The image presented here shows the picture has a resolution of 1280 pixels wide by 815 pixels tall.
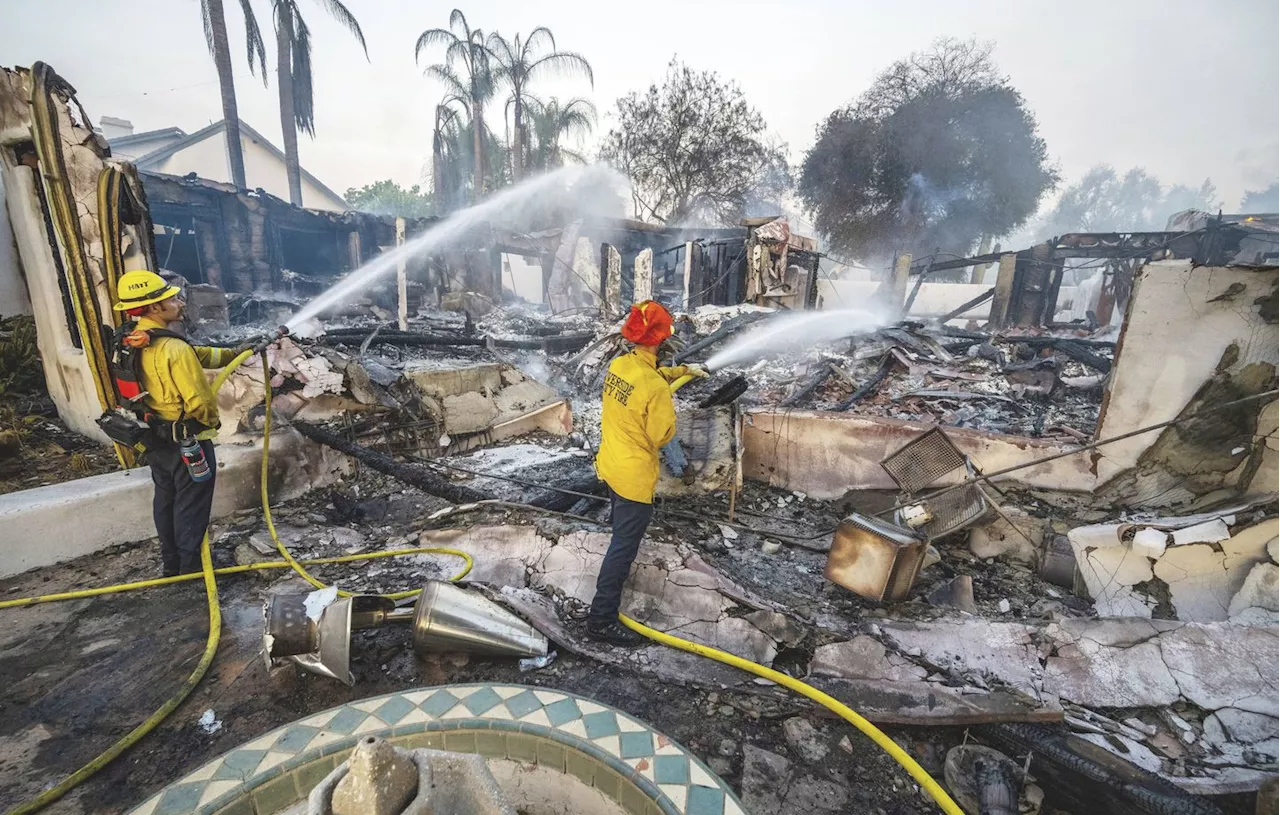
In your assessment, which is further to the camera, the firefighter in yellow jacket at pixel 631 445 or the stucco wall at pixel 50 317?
the stucco wall at pixel 50 317

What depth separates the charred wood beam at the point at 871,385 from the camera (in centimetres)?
855

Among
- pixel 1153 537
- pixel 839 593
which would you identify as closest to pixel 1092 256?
pixel 1153 537

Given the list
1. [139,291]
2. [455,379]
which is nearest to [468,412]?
[455,379]

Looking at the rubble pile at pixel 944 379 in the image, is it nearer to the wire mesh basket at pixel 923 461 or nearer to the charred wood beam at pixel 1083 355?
the charred wood beam at pixel 1083 355

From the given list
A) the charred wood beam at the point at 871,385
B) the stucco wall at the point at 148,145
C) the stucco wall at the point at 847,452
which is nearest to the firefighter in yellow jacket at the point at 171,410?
the stucco wall at the point at 847,452

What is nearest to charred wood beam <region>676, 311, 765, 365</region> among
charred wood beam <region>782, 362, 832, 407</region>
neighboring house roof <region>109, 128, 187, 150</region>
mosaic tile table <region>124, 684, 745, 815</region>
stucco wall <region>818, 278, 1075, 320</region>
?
charred wood beam <region>782, 362, 832, 407</region>

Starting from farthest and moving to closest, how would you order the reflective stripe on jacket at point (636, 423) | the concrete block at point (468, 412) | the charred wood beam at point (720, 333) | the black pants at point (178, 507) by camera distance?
the charred wood beam at point (720, 333) → the concrete block at point (468, 412) → the black pants at point (178, 507) → the reflective stripe on jacket at point (636, 423)

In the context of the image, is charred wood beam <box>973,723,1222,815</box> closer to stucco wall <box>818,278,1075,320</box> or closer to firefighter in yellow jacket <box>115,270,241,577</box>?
firefighter in yellow jacket <box>115,270,241,577</box>

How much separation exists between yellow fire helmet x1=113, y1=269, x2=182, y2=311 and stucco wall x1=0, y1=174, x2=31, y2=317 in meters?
5.92

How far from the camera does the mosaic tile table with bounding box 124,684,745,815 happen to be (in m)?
1.49

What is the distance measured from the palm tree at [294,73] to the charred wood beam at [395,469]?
24301mm

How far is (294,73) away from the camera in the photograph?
25719 millimetres

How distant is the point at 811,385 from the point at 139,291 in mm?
Result: 8486

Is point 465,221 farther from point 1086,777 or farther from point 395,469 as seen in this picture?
point 1086,777
